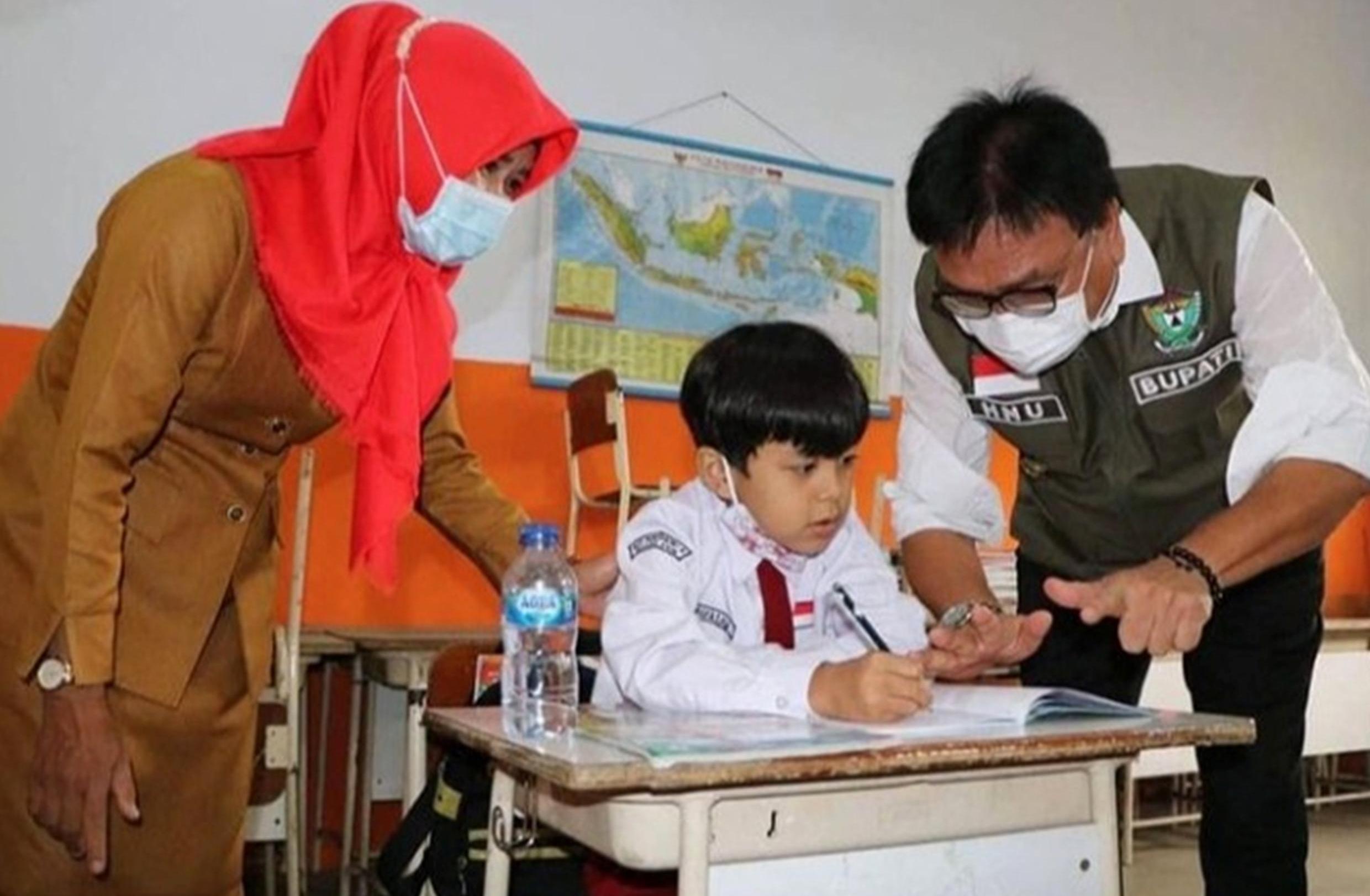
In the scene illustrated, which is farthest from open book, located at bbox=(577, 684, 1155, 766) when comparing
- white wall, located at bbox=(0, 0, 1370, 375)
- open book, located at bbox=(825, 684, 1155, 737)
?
white wall, located at bbox=(0, 0, 1370, 375)

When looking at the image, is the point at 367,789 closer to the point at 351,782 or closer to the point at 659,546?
the point at 351,782

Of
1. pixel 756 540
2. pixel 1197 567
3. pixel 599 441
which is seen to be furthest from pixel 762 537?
pixel 599 441

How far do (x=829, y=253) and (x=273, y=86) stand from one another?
1.82 m

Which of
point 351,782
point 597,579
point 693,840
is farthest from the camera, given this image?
point 351,782

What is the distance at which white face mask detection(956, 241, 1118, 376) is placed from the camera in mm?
1559

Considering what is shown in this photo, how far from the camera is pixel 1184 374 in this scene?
64.1 inches

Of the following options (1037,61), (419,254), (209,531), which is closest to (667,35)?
(1037,61)

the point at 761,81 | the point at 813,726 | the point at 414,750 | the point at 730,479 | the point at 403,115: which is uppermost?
the point at 761,81

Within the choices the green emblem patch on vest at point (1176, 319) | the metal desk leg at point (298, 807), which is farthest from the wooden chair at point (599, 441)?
the green emblem patch on vest at point (1176, 319)

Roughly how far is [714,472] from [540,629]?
309 mm

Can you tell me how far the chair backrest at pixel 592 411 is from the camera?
11.6 feet

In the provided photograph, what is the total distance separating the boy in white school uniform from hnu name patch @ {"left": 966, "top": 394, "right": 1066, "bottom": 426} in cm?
18

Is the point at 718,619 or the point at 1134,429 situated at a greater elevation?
the point at 1134,429

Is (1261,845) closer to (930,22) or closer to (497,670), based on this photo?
(497,670)
